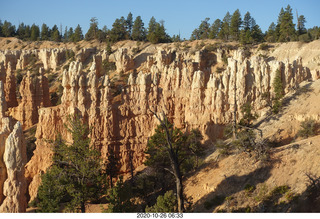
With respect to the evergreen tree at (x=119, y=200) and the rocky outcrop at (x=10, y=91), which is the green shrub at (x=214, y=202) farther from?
the rocky outcrop at (x=10, y=91)

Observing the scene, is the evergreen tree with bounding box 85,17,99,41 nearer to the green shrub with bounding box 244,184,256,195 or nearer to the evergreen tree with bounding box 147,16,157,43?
the evergreen tree with bounding box 147,16,157,43

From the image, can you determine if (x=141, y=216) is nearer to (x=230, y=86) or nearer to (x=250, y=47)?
(x=230, y=86)

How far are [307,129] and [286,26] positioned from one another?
4360cm

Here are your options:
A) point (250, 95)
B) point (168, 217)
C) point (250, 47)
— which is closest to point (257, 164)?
point (168, 217)

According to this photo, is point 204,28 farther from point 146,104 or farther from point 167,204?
point 167,204

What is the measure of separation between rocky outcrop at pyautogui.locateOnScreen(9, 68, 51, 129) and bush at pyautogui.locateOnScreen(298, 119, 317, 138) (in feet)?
99.5

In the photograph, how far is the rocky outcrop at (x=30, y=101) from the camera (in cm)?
3972

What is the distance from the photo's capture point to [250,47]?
57219mm

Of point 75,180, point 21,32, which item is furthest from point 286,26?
point 21,32

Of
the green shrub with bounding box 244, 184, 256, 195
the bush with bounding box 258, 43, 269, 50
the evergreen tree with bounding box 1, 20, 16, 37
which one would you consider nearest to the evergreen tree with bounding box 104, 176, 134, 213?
the green shrub with bounding box 244, 184, 256, 195

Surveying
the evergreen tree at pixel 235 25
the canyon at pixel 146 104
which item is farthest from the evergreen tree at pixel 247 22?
the canyon at pixel 146 104

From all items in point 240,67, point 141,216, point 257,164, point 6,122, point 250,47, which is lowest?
point 141,216

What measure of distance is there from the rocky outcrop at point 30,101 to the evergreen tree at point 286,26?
Result: 134 ft

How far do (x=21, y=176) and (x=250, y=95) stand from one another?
20.8 m
